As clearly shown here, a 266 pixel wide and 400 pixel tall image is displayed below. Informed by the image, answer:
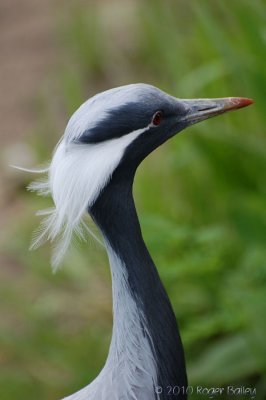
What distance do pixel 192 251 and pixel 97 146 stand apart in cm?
131

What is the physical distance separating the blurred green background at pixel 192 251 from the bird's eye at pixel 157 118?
38.0 inches

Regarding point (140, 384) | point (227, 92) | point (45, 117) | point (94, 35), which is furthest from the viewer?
point (94, 35)

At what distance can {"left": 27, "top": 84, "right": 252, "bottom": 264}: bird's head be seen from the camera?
7.45ft

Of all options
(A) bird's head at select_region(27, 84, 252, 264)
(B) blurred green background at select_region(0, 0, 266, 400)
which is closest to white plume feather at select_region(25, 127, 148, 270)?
(A) bird's head at select_region(27, 84, 252, 264)

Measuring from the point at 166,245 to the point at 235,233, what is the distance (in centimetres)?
28

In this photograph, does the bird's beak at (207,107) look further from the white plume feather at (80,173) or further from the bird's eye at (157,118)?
the white plume feather at (80,173)

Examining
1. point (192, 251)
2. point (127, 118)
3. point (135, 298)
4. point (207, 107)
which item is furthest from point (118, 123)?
point (192, 251)

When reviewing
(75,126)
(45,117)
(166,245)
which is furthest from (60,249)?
(45,117)

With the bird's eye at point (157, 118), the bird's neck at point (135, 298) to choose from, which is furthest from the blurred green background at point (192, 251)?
the bird's eye at point (157, 118)

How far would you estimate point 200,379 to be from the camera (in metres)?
3.49

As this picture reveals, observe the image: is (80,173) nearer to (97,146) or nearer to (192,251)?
(97,146)

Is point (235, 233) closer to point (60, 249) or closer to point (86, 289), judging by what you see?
point (86, 289)

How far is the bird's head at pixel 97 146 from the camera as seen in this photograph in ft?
7.45

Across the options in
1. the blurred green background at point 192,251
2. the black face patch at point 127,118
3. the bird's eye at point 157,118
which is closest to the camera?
the black face patch at point 127,118
